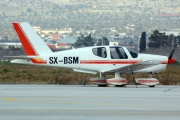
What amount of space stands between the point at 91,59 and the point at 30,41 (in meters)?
2.31

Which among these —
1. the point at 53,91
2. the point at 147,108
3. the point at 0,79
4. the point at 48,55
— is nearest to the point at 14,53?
the point at 0,79

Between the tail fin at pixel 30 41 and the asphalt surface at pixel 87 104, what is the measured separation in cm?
424

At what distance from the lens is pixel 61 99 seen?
20.1 m

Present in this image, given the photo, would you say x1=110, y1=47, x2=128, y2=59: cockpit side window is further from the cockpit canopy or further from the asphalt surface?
the asphalt surface

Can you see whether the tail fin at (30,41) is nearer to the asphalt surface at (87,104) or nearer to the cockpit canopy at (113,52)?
the cockpit canopy at (113,52)

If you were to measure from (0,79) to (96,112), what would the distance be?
1558 centimetres

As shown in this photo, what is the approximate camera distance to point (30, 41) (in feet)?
91.4

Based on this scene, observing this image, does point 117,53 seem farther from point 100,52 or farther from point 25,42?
point 25,42

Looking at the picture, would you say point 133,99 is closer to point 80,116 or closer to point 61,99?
point 61,99

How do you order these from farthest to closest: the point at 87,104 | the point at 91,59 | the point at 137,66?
the point at 91,59 → the point at 137,66 → the point at 87,104

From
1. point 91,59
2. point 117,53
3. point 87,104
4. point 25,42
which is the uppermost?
point 25,42

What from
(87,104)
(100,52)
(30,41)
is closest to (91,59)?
(100,52)

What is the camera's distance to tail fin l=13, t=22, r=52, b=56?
27.7 m

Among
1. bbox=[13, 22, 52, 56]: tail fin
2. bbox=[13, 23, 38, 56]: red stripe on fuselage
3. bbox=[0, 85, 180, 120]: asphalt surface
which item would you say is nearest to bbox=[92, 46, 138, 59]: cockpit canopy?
bbox=[13, 22, 52, 56]: tail fin
